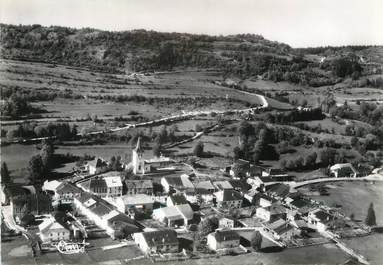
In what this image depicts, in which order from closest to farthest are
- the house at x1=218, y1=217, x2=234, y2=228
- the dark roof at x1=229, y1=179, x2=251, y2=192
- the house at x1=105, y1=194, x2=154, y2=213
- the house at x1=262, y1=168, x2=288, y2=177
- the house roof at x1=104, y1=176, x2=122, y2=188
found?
the house at x1=218, y1=217, x2=234, y2=228 < the house at x1=105, y1=194, x2=154, y2=213 < the house roof at x1=104, y1=176, x2=122, y2=188 < the dark roof at x1=229, y1=179, x2=251, y2=192 < the house at x1=262, y1=168, x2=288, y2=177

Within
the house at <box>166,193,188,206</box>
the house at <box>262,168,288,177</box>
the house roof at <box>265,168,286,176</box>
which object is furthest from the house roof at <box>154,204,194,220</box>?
the house roof at <box>265,168,286,176</box>

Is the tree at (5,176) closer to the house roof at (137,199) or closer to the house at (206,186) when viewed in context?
the house roof at (137,199)

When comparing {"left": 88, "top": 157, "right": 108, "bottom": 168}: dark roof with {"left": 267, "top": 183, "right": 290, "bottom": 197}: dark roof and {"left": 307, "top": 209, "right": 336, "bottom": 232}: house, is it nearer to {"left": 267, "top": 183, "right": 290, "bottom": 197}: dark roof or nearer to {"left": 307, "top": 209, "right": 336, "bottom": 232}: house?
{"left": 267, "top": 183, "right": 290, "bottom": 197}: dark roof

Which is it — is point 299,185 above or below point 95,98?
below

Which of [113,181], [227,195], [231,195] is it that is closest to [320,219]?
[231,195]

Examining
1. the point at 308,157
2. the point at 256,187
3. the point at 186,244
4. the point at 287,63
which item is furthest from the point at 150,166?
the point at 287,63

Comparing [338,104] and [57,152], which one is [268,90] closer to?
[338,104]
